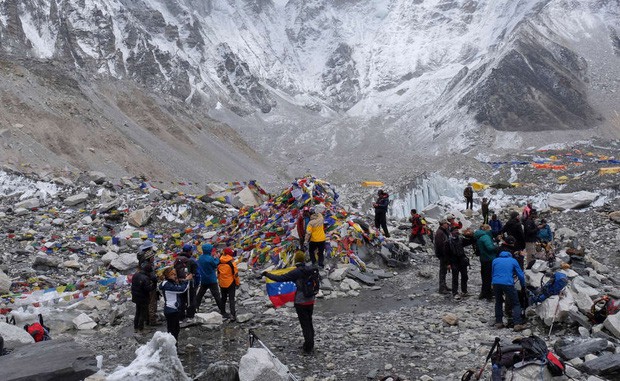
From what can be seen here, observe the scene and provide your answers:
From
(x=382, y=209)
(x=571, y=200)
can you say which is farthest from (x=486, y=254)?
(x=571, y=200)

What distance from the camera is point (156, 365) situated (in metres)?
5.82

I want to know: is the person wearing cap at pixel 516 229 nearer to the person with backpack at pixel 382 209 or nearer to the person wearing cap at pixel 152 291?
the person with backpack at pixel 382 209

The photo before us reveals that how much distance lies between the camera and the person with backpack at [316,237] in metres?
11.6

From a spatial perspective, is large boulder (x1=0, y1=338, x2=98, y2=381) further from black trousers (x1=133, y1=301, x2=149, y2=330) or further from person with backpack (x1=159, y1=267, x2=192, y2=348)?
black trousers (x1=133, y1=301, x2=149, y2=330)

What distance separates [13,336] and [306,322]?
13.4 ft

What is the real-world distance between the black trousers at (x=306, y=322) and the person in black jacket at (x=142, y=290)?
2884 millimetres

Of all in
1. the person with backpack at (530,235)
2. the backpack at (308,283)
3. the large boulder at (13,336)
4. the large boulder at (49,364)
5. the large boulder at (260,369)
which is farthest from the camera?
the person with backpack at (530,235)

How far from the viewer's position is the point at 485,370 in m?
6.62

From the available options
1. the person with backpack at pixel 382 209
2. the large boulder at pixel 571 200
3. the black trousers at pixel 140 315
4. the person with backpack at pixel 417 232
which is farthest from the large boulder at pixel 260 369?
the large boulder at pixel 571 200

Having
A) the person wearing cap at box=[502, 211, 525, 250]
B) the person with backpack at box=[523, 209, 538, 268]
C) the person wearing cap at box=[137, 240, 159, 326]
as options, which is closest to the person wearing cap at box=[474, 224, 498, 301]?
the person wearing cap at box=[502, 211, 525, 250]

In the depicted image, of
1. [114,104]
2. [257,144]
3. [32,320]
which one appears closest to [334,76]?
[257,144]

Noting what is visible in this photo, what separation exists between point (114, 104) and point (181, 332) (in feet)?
183

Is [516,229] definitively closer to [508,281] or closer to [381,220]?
[508,281]

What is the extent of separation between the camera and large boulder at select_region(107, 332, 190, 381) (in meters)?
5.71
